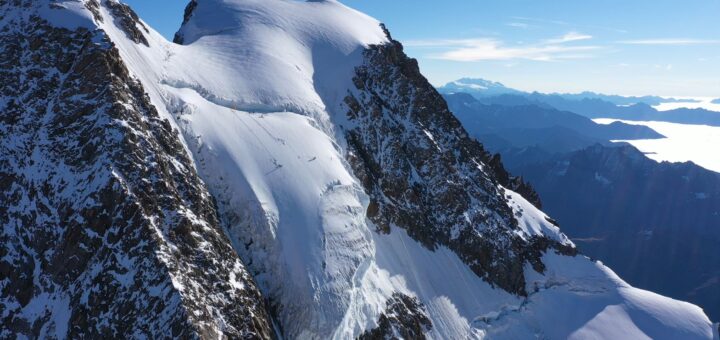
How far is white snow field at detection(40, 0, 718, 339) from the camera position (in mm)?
32312

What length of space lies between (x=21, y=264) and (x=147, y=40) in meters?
22.4

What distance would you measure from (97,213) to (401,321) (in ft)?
79.6

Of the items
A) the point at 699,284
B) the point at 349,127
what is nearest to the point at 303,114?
the point at 349,127

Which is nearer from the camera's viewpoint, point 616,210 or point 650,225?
point 650,225

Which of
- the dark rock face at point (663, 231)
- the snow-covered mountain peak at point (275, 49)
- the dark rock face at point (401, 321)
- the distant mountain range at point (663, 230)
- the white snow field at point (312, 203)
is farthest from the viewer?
the distant mountain range at point (663, 230)

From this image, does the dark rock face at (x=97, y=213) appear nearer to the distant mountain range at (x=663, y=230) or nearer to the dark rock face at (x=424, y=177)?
the dark rock face at (x=424, y=177)

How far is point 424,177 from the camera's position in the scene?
5241cm

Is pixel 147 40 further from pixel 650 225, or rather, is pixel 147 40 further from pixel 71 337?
pixel 650 225

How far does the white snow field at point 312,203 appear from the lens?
106 ft

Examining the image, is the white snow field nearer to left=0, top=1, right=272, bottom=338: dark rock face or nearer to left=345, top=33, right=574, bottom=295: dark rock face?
left=345, top=33, right=574, bottom=295: dark rock face

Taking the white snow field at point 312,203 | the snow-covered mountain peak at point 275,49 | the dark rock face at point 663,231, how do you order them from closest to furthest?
the white snow field at point 312,203 → the snow-covered mountain peak at point 275,49 → the dark rock face at point 663,231

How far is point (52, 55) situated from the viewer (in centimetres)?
3097

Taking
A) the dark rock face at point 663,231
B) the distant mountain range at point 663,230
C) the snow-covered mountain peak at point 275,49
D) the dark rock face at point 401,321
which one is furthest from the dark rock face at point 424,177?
the distant mountain range at point 663,230

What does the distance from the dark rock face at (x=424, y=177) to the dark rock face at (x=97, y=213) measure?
64.4 ft
